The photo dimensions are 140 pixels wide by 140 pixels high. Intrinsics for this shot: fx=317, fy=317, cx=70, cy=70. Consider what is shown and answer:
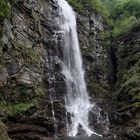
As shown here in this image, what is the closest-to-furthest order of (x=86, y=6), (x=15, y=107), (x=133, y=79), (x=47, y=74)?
(x=15, y=107)
(x=47, y=74)
(x=133, y=79)
(x=86, y=6)

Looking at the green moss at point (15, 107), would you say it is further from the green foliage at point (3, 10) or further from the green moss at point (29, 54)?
the green foliage at point (3, 10)

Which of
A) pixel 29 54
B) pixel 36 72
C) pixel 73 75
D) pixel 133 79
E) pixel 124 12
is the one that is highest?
pixel 124 12

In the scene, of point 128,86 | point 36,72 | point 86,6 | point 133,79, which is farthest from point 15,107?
point 86,6

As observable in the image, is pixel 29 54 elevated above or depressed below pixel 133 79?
above

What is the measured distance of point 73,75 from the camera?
35.3 meters

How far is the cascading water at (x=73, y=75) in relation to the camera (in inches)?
1248

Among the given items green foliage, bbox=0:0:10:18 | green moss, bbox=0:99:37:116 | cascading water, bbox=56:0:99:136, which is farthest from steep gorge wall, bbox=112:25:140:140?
green foliage, bbox=0:0:10:18

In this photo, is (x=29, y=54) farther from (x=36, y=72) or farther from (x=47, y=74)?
(x=47, y=74)

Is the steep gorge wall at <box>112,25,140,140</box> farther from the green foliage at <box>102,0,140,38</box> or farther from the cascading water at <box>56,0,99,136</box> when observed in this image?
the green foliage at <box>102,0,140,38</box>

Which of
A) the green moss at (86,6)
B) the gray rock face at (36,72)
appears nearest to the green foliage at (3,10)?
the gray rock face at (36,72)

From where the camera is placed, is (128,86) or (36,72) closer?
(36,72)

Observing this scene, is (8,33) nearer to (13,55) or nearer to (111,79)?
(13,55)

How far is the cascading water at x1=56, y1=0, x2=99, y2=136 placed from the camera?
3170 cm

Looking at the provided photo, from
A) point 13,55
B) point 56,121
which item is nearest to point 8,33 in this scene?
point 13,55
